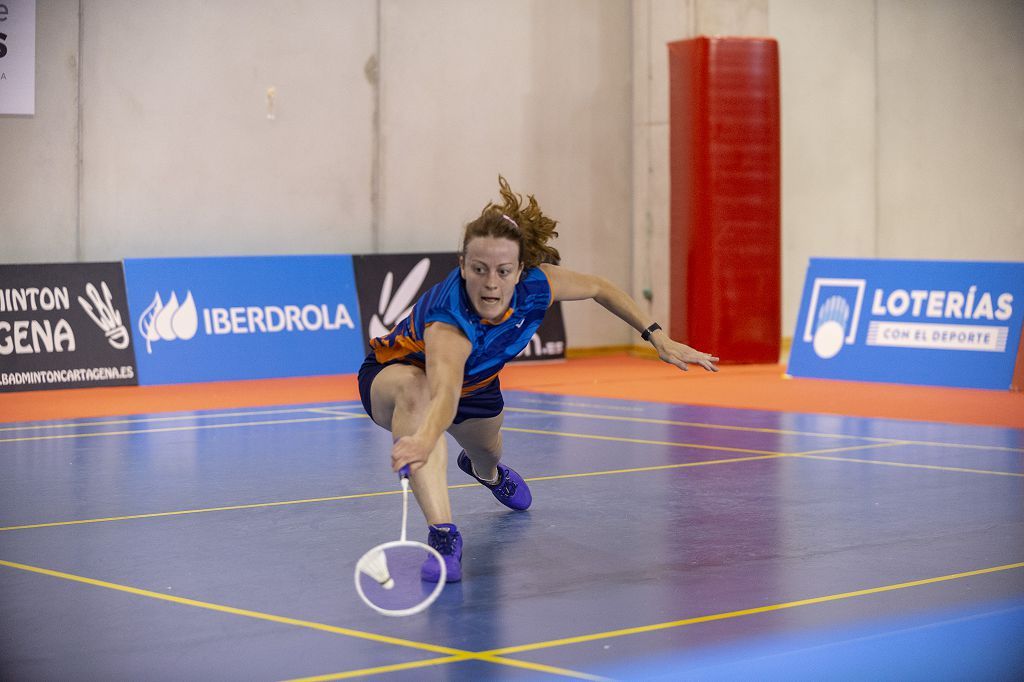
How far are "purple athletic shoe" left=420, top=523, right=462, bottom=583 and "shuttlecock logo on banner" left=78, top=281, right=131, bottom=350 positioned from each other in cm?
851

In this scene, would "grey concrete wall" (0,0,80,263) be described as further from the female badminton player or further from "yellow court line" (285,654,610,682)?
"yellow court line" (285,654,610,682)

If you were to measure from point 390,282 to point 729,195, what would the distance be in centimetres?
386

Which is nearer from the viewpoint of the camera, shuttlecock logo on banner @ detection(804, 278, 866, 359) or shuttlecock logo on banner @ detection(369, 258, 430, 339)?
shuttlecock logo on banner @ detection(804, 278, 866, 359)

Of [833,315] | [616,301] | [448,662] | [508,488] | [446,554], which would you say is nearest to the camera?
[448,662]

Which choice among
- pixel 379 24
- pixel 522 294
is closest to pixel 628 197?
pixel 379 24

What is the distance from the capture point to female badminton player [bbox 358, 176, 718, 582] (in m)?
5.36

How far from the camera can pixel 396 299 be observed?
15.2 metres

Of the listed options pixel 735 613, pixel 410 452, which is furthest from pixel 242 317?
pixel 735 613

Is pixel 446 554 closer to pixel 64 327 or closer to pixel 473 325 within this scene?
pixel 473 325

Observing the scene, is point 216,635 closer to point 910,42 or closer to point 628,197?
point 628,197

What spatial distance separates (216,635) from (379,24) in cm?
1202

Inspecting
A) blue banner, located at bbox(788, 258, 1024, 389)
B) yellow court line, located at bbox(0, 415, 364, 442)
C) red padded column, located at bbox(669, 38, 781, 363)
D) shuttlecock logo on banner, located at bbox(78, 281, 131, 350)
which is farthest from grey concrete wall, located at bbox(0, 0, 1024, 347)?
yellow court line, located at bbox(0, 415, 364, 442)

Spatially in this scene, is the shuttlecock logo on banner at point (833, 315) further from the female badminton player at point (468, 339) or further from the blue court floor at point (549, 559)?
the female badminton player at point (468, 339)

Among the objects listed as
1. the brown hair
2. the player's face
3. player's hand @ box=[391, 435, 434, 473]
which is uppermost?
the brown hair
